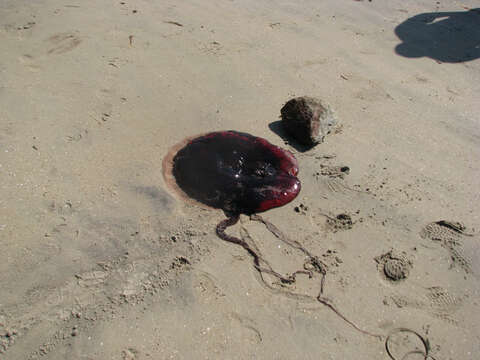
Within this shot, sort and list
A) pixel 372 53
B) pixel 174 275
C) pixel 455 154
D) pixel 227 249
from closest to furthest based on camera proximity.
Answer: pixel 174 275 → pixel 227 249 → pixel 455 154 → pixel 372 53

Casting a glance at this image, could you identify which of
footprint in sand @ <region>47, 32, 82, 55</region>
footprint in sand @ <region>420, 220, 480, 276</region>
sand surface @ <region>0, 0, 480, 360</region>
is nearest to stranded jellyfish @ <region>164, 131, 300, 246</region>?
sand surface @ <region>0, 0, 480, 360</region>

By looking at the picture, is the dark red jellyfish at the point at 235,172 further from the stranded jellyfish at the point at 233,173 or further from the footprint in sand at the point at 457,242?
the footprint in sand at the point at 457,242

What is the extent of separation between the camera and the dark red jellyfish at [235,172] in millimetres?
3846

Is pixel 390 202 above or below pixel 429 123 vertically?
below

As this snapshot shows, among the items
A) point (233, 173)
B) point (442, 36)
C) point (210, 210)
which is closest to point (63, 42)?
point (233, 173)

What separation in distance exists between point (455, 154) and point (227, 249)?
307cm

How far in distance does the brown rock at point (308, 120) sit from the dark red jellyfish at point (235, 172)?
337 mm

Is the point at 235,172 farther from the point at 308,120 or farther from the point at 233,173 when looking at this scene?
the point at 308,120

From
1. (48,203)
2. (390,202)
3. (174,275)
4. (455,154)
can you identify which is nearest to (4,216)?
(48,203)

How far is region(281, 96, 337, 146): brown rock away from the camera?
14.7ft

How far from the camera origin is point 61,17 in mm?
6195

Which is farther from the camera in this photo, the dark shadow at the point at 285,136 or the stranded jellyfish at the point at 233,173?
the dark shadow at the point at 285,136

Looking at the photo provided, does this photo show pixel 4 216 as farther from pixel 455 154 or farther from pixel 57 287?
pixel 455 154

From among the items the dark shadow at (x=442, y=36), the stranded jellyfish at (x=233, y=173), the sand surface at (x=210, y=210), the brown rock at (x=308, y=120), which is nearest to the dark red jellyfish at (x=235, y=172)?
the stranded jellyfish at (x=233, y=173)
